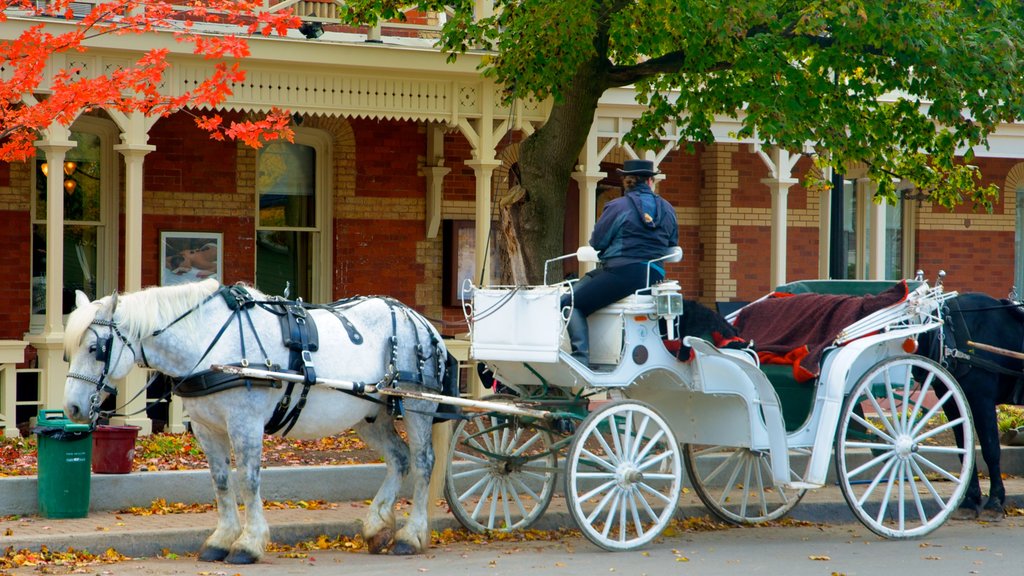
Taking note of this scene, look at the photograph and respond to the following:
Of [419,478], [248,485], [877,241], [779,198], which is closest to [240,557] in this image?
[248,485]

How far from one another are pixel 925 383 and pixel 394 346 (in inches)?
139

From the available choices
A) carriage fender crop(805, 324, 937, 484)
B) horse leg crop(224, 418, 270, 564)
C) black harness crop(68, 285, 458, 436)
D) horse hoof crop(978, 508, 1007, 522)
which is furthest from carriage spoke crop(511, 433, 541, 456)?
horse hoof crop(978, 508, 1007, 522)

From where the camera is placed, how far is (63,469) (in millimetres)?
9016

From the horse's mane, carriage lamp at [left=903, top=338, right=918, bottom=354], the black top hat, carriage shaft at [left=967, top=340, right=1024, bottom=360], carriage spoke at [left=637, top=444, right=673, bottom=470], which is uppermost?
the black top hat

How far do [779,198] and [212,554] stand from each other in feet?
33.2

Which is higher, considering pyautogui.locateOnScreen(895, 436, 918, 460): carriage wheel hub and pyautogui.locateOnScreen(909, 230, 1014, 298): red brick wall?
pyautogui.locateOnScreen(909, 230, 1014, 298): red brick wall

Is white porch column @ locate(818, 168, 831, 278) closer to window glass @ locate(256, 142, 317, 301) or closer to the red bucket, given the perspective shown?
window glass @ locate(256, 142, 317, 301)

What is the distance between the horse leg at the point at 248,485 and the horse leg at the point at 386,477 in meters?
0.82

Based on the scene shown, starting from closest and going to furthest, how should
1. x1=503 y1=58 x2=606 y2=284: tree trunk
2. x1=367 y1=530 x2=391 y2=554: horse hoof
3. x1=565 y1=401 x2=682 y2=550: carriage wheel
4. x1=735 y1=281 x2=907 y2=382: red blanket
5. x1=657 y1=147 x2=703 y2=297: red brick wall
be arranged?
1. x1=565 y1=401 x2=682 y2=550: carriage wheel
2. x1=367 y1=530 x2=391 y2=554: horse hoof
3. x1=735 y1=281 x2=907 y2=382: red blanket
4. x1=503 y1=58 x2=606 y2=284: tree trunk
5. x1=657 y1=147 x2=703 y2=297: red brick wall

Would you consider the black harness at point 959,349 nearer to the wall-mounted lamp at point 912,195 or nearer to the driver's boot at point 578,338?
the driver's boot at point 578,338

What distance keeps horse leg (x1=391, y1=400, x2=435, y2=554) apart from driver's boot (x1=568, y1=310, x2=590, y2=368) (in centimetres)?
97

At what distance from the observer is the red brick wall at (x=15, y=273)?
14680 mm

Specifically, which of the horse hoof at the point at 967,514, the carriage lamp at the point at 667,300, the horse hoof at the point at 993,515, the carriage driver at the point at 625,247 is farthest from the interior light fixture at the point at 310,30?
the horse hoof at the point at 993,515

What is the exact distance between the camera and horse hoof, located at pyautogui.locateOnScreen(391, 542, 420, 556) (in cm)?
832
